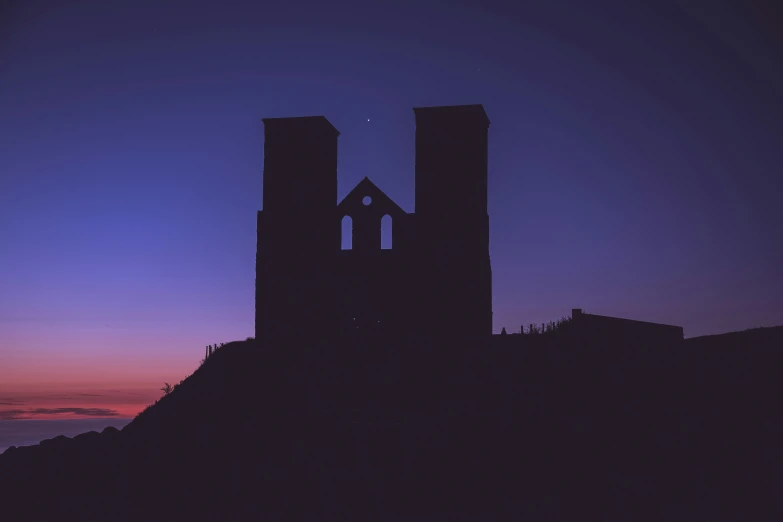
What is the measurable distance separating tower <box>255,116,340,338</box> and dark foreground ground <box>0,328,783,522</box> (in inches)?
153

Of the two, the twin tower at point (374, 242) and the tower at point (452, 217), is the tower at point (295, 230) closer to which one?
the twin tower at point (374, 242)

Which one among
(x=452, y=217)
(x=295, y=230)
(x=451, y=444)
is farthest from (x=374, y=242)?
(x=451, y=444)

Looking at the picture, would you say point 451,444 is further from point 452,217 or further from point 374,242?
point 374,242

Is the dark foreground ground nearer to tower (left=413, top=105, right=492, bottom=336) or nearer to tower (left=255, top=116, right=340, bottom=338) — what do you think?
tower (left=413, top=105, right=492, bottom=336)

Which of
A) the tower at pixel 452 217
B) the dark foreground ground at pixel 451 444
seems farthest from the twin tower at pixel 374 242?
the dark foreground ground at pixel 451 444

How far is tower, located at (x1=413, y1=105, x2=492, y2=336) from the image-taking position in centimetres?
2848

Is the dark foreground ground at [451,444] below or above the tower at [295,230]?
below

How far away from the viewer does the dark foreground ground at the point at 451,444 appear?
17297 mm

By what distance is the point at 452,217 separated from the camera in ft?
94.3

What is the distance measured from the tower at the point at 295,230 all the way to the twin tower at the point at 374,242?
0.12 feet

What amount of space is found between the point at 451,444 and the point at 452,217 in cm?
1092

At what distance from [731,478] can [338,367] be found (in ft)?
39.4

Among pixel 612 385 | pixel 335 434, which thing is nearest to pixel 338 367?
pixel 335 434

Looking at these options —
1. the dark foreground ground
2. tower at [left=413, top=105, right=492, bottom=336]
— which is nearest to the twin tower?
tower at [left=413, top=105, right=492, bottom=336]
